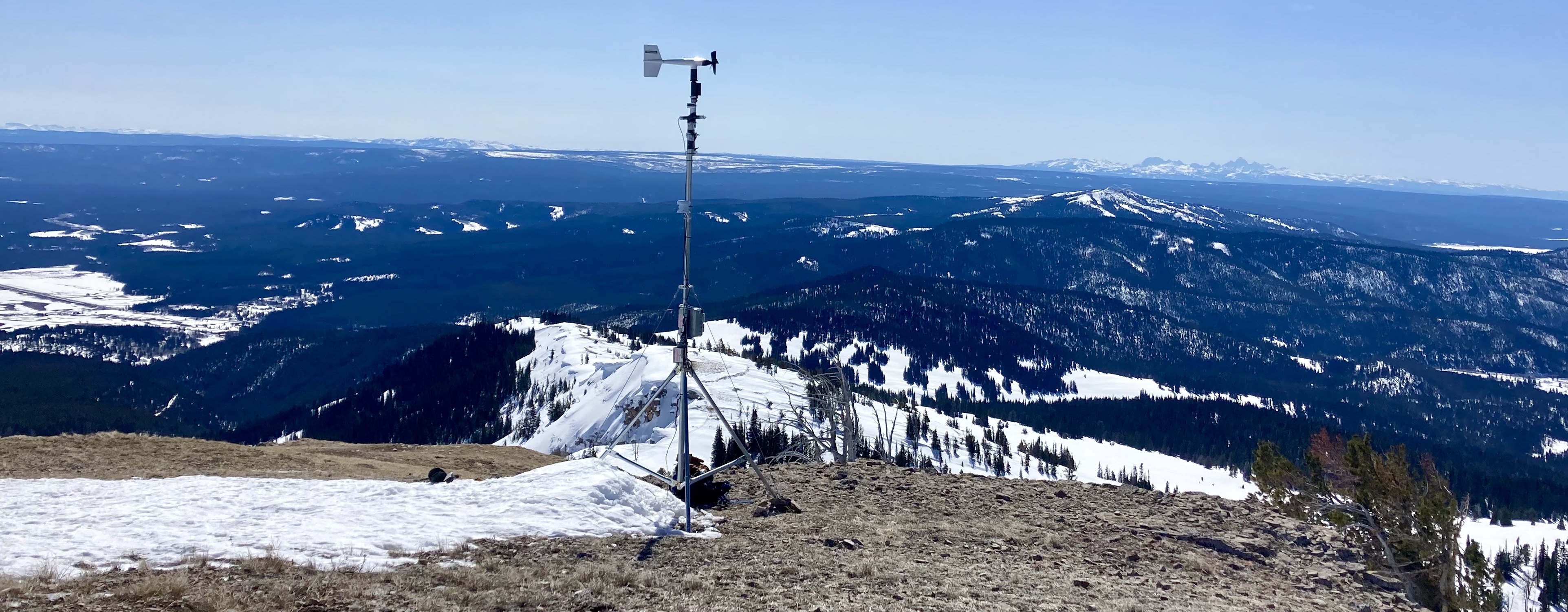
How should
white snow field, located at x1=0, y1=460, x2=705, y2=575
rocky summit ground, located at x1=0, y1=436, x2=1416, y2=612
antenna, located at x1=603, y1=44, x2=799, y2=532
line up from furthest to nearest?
antenna, located at x1=603, y1=44, x2=799, y2=532, white snow field, located at x1=0, y1=460, x2=705, y2=575, rocky summit ground, located at x1=0, y1=436, x2=1416, y2=612

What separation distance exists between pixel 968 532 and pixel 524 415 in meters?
96.3

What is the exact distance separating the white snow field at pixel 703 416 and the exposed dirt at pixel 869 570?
106ft

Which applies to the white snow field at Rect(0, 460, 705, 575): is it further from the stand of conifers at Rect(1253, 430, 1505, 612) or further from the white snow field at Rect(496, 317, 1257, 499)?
the white snow field at Rect(496, 317, 1257, 499)

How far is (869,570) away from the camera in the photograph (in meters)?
13.9

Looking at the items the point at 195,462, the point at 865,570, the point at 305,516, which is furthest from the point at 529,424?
the point at 865,570

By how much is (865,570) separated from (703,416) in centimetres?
6569

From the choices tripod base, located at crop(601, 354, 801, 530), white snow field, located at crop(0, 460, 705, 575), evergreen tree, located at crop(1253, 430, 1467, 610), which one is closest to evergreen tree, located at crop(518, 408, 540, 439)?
white snow field, located at crop(0, 460, 705, 575)

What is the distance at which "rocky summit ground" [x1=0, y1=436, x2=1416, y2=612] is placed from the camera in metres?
11.7

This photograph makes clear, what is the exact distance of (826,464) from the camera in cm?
2455

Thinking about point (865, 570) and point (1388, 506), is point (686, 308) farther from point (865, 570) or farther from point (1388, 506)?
point (1388, 506)

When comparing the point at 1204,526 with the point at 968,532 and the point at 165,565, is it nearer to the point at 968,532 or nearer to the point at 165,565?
the point at 968,532

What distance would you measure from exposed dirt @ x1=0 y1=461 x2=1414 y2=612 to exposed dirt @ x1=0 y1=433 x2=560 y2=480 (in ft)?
32.3

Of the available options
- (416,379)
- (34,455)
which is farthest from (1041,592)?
(416,379)

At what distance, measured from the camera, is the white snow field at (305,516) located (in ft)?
43.6
